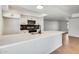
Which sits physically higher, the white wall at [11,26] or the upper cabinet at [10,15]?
the upper cabinet at [10,15]

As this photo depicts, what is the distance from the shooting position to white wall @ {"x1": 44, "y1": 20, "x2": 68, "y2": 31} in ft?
43.7

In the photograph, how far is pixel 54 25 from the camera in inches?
535

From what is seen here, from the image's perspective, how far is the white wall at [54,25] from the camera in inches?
525

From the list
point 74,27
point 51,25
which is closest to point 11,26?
point 74,27

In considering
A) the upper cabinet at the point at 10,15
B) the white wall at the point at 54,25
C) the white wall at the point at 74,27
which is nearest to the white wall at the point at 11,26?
the upper cabinet at the point at 10,15

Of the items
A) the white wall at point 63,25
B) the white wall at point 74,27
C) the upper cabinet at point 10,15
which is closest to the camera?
the upper cabinet at point 10,15

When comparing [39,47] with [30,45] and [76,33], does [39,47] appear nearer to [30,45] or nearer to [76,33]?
[30,45]

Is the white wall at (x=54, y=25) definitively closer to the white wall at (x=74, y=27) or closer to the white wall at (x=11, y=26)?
the white wall at (x=74, y=27)

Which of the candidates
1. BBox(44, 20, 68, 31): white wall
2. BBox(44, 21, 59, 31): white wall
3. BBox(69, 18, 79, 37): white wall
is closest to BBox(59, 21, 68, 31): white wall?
BBox(44, 20, 68, 31): white wall

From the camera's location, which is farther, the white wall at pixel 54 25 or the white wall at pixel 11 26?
the white wall at pixel 54 25

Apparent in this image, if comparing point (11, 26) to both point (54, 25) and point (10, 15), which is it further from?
point (54, 25)

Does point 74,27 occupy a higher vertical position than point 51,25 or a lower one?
lower
